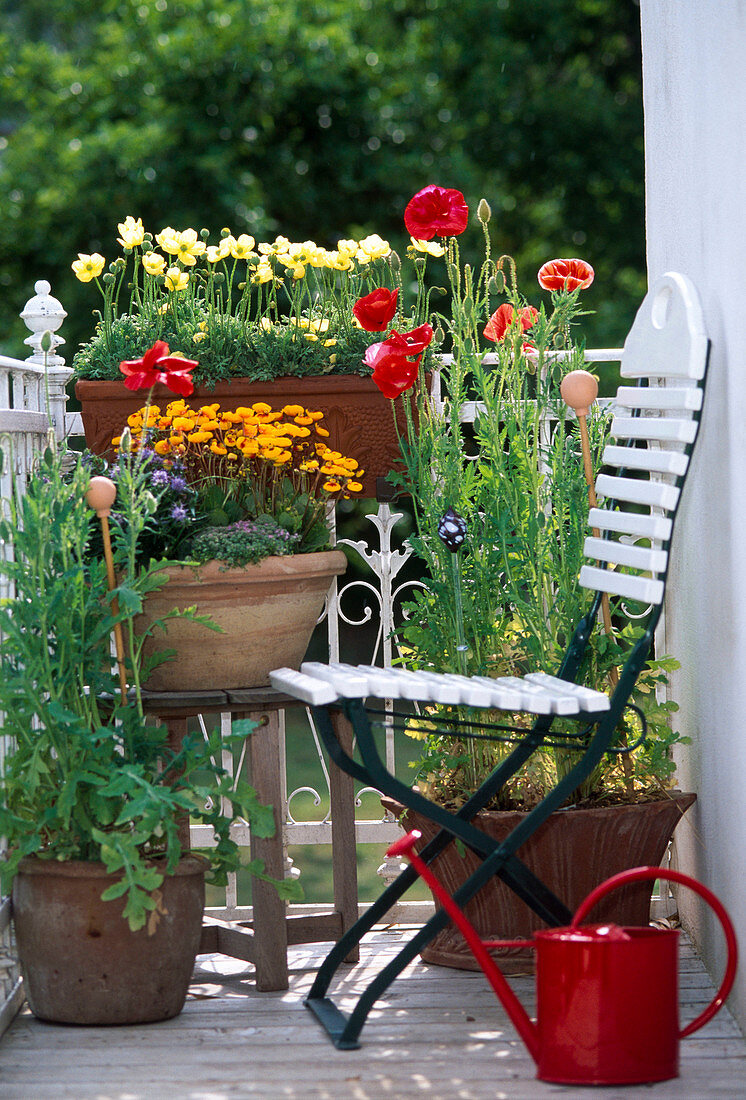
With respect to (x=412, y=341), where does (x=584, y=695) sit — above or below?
below

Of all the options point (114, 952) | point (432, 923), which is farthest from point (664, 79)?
point (114, 952)

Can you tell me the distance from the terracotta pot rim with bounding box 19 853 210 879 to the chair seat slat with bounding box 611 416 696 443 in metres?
1.25

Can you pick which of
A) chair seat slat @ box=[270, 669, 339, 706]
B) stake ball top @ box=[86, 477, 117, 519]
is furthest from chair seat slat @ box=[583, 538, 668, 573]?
stake ball top @ box=[86, 477, 117, 519]

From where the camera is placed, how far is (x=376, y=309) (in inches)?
108

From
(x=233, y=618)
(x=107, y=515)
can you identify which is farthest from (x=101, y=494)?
(x=233, y=618)

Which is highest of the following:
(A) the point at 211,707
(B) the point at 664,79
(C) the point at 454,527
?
(B) the point at 664,79

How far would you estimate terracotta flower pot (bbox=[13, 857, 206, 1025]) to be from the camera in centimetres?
241

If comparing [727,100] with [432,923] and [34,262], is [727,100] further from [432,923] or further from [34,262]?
[34,262]

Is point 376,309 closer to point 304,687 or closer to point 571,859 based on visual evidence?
point 304,687

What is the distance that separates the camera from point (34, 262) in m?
9.43

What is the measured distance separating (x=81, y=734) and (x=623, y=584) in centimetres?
108

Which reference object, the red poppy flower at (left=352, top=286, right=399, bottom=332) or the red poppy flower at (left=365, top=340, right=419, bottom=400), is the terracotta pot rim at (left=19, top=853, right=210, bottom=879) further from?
the red poppy flower at (left=352, top=286, right=399, bottom=332)

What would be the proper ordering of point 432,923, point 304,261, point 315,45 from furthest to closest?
point 315,45
point 304,261
point 432,923

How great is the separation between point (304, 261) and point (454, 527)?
2.80 feet
